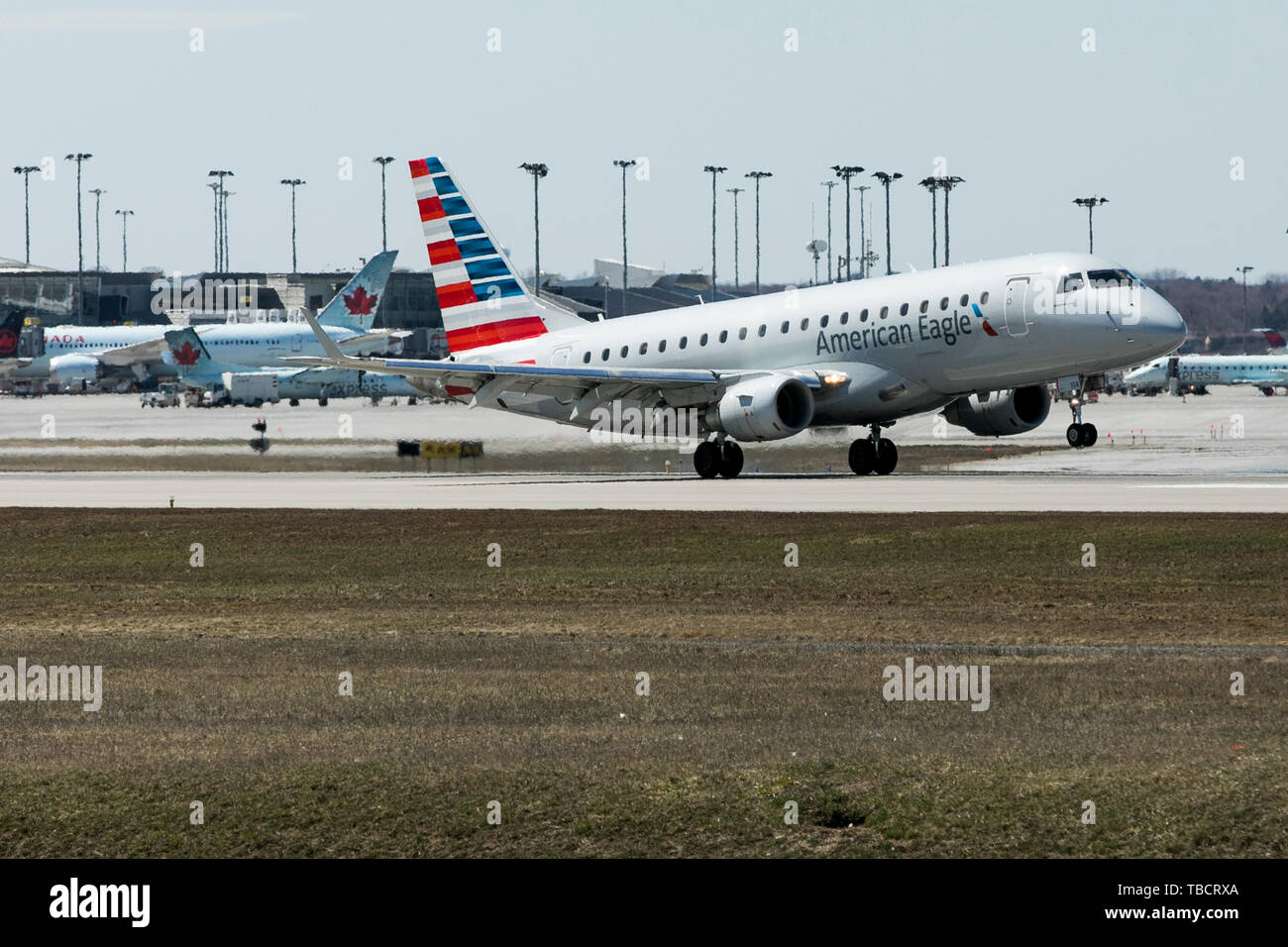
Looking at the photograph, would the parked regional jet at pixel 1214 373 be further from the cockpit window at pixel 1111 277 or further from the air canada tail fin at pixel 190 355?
the cockpit window at pixel 1111 277

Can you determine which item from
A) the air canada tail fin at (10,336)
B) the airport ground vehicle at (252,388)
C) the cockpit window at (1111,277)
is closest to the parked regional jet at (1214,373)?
the airport ground vehicle at (252,388)

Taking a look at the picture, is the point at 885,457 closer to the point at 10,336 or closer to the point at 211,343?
the point at 211,343

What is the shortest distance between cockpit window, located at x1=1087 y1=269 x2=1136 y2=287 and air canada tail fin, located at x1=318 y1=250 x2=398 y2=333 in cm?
11055

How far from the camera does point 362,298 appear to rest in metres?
153

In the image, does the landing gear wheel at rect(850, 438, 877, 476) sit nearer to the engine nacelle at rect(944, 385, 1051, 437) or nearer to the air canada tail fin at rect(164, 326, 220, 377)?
the engine nacelle at rect(944, 385, 1051, 437)

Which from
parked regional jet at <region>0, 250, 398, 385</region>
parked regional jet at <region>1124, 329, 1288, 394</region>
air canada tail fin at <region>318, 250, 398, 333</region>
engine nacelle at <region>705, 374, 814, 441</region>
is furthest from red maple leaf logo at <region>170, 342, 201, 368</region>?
engine nacelle at <region>705, 374, 814, 441</region>

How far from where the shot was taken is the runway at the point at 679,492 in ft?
136

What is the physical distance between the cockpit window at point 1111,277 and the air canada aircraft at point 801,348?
49 millimetres

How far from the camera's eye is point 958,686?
62.0ft

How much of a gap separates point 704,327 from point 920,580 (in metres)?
25.7

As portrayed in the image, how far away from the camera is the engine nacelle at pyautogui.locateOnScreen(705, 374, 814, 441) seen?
1967 inches
